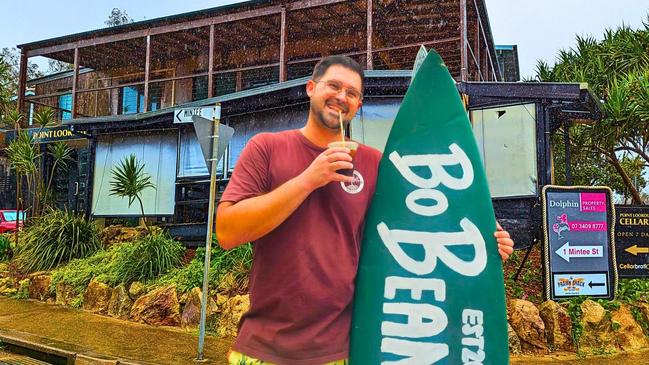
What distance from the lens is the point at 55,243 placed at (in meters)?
9.73

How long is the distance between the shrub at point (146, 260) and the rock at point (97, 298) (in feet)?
0.81

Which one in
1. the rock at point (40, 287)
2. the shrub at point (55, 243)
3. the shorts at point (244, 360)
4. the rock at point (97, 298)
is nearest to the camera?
the shorts at point (244, 360)

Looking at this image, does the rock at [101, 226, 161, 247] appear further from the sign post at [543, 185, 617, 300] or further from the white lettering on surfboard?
the white lettering on surfboard

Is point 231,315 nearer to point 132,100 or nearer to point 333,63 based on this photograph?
point 333,63

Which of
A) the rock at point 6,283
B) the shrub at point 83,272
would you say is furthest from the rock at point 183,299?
the rock at point 6,283

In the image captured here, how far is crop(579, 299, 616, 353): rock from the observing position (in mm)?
5516

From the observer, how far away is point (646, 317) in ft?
19.5

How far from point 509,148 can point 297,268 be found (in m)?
7.80

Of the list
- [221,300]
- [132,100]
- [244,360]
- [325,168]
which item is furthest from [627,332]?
[132,100]

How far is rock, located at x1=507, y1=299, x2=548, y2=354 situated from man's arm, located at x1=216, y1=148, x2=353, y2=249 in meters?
4.81

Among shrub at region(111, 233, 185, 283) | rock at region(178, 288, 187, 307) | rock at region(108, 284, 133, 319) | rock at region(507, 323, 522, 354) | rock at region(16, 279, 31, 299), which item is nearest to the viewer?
rock at region(507, 323, 522, 354)

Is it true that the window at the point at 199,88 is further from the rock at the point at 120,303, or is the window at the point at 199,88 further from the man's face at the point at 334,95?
the man's face at the point at 334,95

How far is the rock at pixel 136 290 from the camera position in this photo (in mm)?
7641

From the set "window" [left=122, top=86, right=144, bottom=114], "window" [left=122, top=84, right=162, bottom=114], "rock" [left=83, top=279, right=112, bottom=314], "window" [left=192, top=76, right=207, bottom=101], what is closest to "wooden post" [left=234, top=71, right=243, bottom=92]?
"window" [left=192, top=76, right=207, bottom=101]
